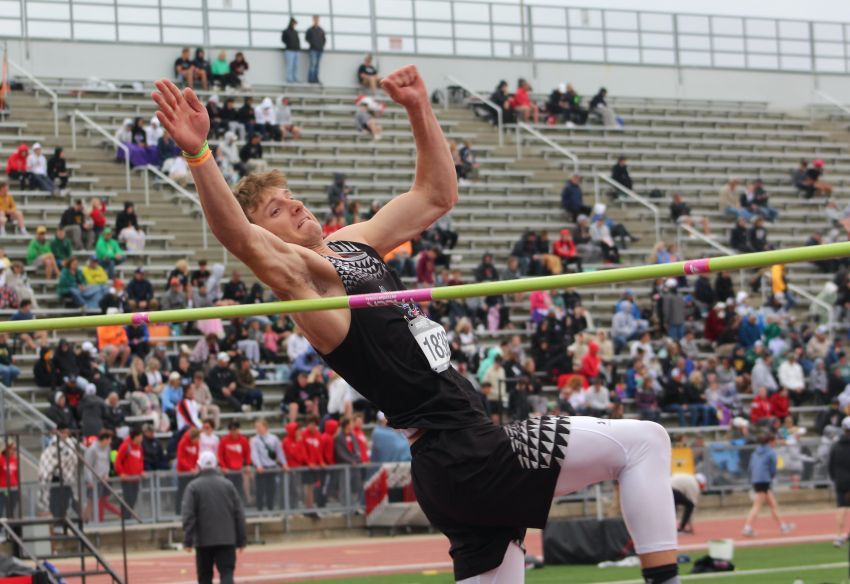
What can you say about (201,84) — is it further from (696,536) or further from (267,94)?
(696,536)

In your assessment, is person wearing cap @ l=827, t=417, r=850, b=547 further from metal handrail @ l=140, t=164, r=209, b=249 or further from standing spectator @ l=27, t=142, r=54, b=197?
standing spectator @ l=27, t=142, r=54, b=197

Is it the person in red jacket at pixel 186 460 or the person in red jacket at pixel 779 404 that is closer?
the person in red jacket at pixel 186 460

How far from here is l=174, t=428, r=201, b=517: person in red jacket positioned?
19.0m

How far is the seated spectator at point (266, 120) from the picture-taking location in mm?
29859

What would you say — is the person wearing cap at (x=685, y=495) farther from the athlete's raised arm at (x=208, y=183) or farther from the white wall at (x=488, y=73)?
the white wall at (x=488, y=73)

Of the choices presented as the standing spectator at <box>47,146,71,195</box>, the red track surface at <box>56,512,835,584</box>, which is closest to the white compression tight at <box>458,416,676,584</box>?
the red track surface at <box>56,512,835,584</box>

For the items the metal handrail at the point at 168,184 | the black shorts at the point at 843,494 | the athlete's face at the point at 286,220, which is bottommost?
the black shorts at the point at 843,494

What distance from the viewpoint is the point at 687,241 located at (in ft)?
105

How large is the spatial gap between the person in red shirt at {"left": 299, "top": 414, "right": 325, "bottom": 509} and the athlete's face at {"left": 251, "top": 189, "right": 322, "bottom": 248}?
15.2 meters

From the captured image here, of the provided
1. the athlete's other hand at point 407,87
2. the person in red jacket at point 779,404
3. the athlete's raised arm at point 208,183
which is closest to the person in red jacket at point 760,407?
the person in red jacket at point 779,404

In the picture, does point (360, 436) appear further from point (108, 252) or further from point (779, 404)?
point (779, 404)

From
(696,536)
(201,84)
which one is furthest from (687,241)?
(696,536)

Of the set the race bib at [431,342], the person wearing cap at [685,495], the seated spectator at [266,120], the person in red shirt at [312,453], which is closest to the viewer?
the race bib at [431,342]

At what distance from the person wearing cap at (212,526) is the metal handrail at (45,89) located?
1519cm
